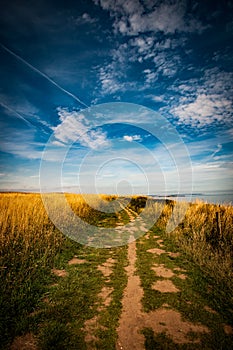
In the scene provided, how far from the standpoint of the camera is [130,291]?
450cm

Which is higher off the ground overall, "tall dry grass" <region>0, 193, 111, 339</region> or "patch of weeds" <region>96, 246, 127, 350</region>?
"tall dry grass" <region>0, 193, 111, 339</region>

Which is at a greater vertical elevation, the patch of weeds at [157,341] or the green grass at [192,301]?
the green grass at [192,301]

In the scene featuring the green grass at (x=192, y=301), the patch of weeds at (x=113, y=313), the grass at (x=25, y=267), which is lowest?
the patch of weeds at (x=113, y=313)

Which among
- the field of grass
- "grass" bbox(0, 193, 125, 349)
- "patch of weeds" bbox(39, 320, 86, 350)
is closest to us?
"patch of weeds" bbox(39, 320, 86, 350)

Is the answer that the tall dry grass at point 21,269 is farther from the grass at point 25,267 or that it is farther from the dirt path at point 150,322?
the dirt path at point 150,322

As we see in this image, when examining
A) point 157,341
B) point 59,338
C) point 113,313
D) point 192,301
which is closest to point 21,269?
point 59,338

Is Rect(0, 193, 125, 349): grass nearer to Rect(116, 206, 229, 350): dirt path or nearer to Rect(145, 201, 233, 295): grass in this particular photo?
→ Rect(116, 206, 229, 350): dirt path

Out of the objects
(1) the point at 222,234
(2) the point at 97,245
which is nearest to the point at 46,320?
(2) the point at 97,245

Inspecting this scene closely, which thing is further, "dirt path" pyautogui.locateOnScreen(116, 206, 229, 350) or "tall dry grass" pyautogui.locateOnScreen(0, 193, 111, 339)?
"tall dry grass" pyautogui.locateOnScreen(0, 193, 111, 339)

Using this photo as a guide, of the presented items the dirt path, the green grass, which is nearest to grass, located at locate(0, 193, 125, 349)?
the dirt path

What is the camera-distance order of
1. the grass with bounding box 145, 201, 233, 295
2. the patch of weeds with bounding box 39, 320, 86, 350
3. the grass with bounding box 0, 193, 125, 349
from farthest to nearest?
the grass with bounding box 145, 201, 233, 295 → the grass with bounding box 0, 193, 125, 349 → the patch of weeds with bounding box 39, 320, 86, 350

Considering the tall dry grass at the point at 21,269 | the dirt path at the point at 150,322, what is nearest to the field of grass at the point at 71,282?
the tall dry grass at the point at 21,269

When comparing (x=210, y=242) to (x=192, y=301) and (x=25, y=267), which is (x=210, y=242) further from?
(x=25, y=267)

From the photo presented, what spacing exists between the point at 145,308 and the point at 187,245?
409 cm
